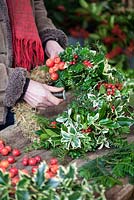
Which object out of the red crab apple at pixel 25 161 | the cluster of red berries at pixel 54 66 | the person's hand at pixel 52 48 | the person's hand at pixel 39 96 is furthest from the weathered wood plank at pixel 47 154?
the person's hand at pixel 52 48

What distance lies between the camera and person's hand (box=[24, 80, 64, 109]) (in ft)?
8.22

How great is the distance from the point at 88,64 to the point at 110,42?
303 centimetres

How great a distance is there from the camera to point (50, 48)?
286 centimetres

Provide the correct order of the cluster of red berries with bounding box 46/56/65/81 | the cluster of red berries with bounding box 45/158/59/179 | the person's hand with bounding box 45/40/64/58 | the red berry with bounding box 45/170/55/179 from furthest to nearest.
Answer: the person's hand with bounding box 45/40/64/58
the cluster of red berries with bounding box 46/56/65/81
the cluster of red berries with bounding box 45/158/59/179
the red berry with bounding box 45/170/55/179

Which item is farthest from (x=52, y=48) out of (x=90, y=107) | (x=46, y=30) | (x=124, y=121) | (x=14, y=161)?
(x=14, y=161)

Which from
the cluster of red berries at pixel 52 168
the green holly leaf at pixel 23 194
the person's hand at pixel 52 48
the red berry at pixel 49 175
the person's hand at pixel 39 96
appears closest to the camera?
the green holly leaf at pixel 23 194

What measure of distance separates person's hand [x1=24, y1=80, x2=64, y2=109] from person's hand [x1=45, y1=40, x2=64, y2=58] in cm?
30

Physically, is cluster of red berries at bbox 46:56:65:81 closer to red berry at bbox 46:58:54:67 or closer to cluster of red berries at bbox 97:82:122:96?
red berry at bbox 46:58:54:67

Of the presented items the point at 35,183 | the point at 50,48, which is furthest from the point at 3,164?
the point at 50,48

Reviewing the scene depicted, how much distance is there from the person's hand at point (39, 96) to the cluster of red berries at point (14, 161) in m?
0.23

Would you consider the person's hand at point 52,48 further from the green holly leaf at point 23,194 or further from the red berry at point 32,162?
the green holly leaf at point 23,194

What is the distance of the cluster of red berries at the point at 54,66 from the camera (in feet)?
8.58

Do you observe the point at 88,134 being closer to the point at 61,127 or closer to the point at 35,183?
the point at 61,127

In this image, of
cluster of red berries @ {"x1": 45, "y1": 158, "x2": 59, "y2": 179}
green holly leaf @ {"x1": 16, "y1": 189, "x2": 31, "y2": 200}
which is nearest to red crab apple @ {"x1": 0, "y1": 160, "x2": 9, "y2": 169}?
cluster of red berries @ {"x1": 45, "y1": 158, "x2": 59, "y2": 179}
